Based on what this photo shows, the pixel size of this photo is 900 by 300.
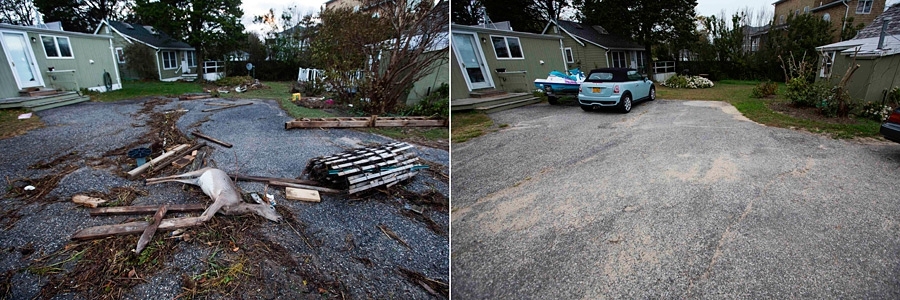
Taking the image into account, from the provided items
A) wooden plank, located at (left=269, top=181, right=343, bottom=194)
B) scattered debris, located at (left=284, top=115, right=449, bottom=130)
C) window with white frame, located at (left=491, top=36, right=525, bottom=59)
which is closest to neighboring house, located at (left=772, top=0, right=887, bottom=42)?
window with white frame, located at (left=491, top=36, right=525, bottom=59)

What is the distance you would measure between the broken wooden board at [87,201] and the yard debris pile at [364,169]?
1859 millimetres

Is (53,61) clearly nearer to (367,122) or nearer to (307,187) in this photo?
(367,122)

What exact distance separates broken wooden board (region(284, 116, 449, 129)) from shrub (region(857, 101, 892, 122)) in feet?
25.4

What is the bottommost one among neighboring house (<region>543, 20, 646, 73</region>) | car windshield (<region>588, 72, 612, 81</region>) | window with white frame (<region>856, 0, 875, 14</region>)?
car windshield (<region>588, 72, 612, 81</region>)

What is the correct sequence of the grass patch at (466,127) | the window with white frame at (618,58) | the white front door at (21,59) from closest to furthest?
1. the grass patch at (466,127)
2. the white front door at (21,59)
3. the window with white frame at (618,58)

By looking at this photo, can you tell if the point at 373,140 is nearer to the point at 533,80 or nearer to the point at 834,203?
the point at 533,80

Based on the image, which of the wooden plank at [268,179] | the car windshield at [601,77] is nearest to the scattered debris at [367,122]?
the car windshield at [601,77]

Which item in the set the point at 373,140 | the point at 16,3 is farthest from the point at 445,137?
the point at 16,3

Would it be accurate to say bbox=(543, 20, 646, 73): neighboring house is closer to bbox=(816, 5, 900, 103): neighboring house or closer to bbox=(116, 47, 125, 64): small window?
bbox=(816, 5, 900, 103): neighboring house

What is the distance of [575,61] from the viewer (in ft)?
50.7

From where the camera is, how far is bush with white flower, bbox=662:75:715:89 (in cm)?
1469

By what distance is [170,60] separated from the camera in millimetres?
24047

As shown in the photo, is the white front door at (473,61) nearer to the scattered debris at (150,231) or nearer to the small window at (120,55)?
the scattered debris at (150,231)

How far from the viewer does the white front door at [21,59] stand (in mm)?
11992
